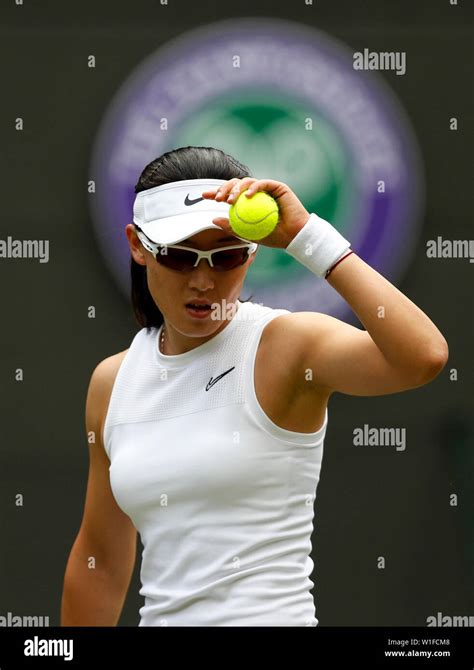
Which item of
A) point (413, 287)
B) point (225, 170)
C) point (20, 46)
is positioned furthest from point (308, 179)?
point (225, 170)

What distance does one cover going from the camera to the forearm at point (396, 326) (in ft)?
6.56

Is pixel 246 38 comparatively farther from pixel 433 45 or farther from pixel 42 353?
pixel 42 353

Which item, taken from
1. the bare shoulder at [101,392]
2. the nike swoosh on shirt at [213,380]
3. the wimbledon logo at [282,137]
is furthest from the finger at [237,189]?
the wimbledon logo at [282,137]

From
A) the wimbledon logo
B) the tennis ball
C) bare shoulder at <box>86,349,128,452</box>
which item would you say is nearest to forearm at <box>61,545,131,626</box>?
bare shoulder at <box>86,349,128,452</box>

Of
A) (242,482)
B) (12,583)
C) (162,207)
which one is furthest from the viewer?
(12,583)

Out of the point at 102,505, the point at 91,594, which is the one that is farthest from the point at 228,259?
the point at 91,594

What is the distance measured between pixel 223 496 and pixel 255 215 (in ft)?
1.85

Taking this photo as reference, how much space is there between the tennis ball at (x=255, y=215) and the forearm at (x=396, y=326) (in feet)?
0.69

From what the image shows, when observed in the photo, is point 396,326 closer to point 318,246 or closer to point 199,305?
point 318,246

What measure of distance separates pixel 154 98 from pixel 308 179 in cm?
61

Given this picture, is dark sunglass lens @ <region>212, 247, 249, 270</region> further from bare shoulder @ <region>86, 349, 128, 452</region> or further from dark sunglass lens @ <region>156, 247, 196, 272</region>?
bare shoulder @ <region>86, 349, 128, 452</region>

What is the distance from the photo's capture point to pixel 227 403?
2.29 m

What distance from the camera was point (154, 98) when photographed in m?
3.99

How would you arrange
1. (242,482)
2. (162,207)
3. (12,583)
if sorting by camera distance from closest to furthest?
(242,482)
(162,207)
(12,583)
